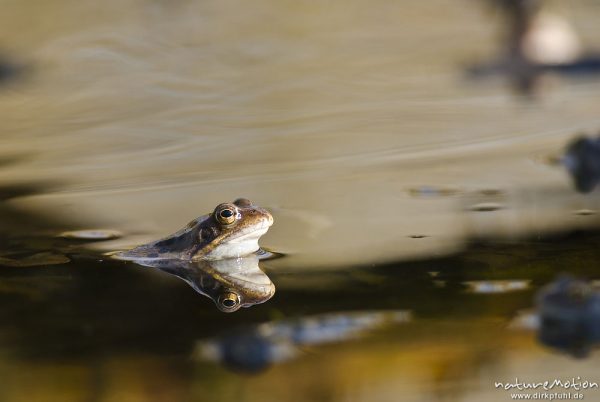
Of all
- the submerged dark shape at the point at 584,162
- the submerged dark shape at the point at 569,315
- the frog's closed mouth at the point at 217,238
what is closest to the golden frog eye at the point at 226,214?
the frog's closed mouth at the point at 217,238

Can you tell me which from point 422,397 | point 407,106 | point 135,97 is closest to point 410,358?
point 422,397

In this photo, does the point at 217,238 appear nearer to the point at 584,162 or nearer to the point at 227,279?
the point at 227,279

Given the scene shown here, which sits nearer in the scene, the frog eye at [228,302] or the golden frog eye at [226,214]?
the frog eye at [228,302]

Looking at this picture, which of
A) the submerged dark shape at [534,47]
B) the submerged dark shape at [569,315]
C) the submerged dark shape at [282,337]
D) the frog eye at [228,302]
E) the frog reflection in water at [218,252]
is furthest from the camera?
the submerged dark shape at [534,47]

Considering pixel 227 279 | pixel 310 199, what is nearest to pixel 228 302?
pixel 227 279

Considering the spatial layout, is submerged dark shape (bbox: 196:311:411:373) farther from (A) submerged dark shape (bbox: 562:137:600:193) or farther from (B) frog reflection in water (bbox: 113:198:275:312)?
(A) submerged dark shape (bbox: 562:137:600:193)

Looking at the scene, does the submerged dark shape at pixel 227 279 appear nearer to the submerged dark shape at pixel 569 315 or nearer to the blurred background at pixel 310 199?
the blurred background at pixel 310 199
